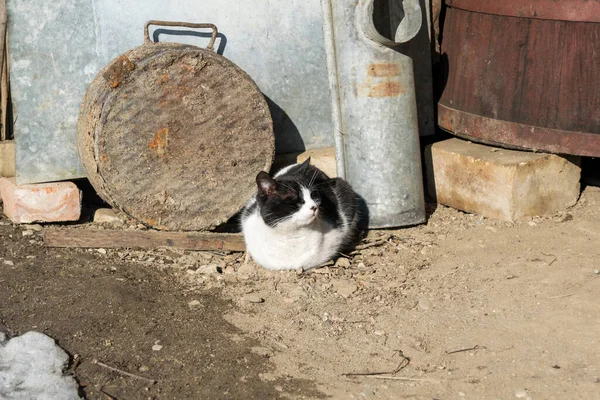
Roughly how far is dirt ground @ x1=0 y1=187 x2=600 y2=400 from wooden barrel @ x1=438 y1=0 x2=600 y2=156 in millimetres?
546

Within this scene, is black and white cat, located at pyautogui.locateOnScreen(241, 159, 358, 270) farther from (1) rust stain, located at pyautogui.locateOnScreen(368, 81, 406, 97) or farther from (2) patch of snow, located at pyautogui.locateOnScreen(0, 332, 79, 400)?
(2) patch of snow, located at pyautogui.locateOnScreen(0, 332, 79, 400)

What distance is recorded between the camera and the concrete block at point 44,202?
16.4 ft

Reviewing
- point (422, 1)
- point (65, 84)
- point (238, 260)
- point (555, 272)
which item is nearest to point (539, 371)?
point (555, 272)

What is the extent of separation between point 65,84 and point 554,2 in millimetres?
2899

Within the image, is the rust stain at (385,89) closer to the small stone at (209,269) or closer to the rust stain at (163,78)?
the rust stain at (163,78)

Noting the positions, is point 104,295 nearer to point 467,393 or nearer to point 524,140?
point 467,393

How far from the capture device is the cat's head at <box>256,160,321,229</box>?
14.0 feet

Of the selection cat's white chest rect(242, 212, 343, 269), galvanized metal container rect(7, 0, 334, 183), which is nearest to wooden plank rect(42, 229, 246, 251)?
cat's white chest rect(242, 212, 343, 269)

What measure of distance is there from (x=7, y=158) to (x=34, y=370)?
93.7 inches

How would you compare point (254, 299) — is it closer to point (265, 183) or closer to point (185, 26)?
point (265, 183)

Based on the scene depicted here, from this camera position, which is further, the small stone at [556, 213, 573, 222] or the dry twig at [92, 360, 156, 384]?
the small stone at [556, 213, 573, 222]

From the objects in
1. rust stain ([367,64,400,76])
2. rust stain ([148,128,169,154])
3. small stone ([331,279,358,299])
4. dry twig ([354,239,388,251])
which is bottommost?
small stone ([331,279,358,299])

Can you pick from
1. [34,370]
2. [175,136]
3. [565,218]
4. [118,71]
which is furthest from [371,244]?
[34,370]

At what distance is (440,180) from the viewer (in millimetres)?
5277
